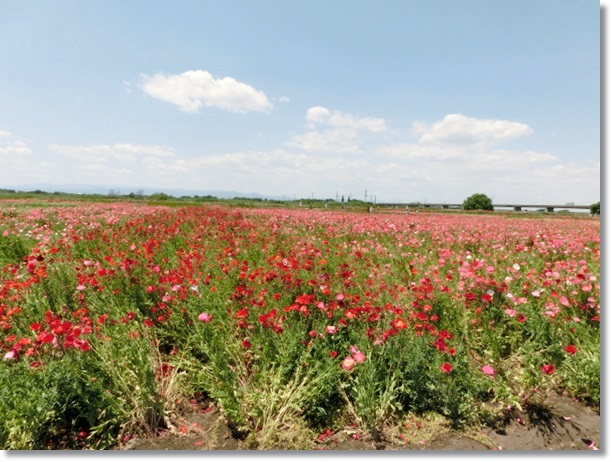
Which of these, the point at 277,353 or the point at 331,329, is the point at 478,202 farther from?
the point at 277,353

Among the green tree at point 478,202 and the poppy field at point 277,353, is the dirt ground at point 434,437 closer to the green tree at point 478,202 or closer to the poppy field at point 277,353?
the poppy field at point 277,353

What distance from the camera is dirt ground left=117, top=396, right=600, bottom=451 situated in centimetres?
205

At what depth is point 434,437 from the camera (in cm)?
208

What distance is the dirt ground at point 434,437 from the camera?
2055 mm

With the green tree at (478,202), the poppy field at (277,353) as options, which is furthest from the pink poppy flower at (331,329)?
the green tree at (478,202)

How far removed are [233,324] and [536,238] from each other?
24.2 feet

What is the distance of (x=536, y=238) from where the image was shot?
7.31 m

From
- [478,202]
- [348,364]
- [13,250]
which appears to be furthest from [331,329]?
[478,202]

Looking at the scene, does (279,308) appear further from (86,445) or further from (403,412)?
(86,445)

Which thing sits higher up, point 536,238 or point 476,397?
point 536,238

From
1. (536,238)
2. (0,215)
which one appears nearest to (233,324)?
(536,238)

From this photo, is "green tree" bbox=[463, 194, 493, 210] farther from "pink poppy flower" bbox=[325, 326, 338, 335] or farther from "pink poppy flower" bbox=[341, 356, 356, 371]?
"pink poppy flower" bbox=[341, 356, 356, 371]

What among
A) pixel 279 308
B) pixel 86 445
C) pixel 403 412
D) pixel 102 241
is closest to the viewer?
pixel 86 445

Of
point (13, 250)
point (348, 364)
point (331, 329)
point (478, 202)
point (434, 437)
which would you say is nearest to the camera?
point (434, 437)
